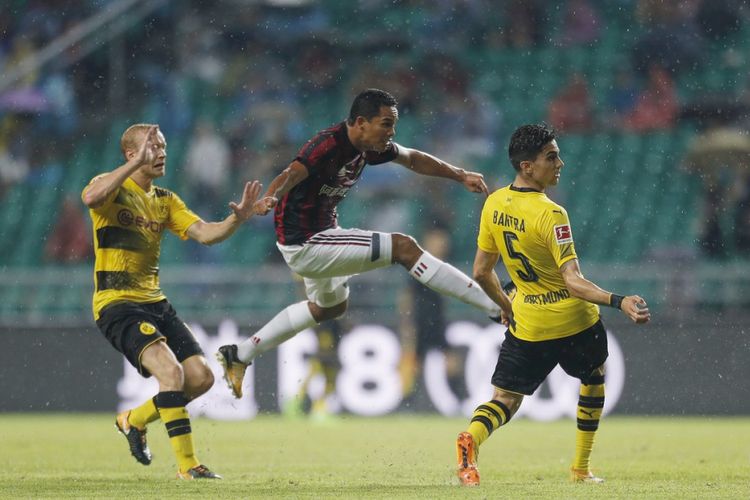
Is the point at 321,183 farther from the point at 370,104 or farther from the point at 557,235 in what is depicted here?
the point at 557,235

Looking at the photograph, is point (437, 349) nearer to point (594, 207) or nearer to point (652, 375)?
point (652, 375)

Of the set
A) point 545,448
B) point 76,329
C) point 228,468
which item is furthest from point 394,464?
point 76,329

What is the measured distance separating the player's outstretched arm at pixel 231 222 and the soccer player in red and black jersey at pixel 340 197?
0.31m

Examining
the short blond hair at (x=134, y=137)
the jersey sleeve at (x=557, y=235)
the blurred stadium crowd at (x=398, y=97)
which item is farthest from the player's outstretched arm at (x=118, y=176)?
the blurred stadium crowd at (x=398, y=97)

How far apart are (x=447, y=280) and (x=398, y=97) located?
10.2m

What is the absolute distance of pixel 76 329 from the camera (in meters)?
14.4

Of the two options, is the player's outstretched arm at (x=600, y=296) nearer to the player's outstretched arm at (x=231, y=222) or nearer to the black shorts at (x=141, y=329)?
the player's outstretched arm at (x=231, y=222)

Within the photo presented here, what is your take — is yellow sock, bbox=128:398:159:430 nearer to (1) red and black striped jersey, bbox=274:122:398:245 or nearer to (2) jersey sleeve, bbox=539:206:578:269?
(1) red and black striped jersey, bbox=274:122:398:245

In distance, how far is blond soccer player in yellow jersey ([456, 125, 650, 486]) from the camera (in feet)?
23.9

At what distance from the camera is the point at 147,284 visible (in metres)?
8.35

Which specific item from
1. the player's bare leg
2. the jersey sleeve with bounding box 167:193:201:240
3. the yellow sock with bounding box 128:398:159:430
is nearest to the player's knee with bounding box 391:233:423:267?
the player's bare leg

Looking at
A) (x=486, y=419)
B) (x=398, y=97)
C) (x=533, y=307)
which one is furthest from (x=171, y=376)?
(x=398, y=97)

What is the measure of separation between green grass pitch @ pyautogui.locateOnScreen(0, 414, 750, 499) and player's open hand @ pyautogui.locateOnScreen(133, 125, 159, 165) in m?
1.77

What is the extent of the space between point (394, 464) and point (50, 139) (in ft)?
34.3
